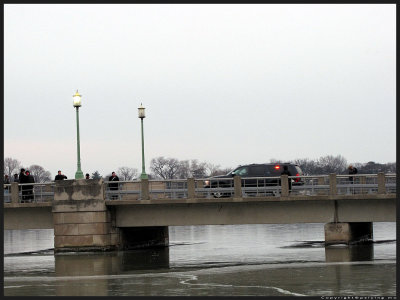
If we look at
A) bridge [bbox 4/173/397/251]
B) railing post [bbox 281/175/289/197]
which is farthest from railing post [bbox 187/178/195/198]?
railing post [bbox 281/175/289/197]

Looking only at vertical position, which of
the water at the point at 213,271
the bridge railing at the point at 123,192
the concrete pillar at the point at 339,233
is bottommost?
the water at the point at 213,271

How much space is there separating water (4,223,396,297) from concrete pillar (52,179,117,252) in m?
0.63

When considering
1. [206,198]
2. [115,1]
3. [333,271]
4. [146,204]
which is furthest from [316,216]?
[115,1]

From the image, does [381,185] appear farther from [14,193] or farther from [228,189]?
[14,193]

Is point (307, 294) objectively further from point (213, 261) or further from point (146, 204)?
point (146, 204)

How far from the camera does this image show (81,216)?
133ft

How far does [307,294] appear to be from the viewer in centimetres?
2370

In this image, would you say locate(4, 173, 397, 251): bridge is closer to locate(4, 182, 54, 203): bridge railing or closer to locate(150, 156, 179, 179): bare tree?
locate(4, 182, 54, 203): bridge railing

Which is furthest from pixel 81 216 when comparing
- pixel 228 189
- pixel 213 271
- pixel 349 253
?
pixel 349 253

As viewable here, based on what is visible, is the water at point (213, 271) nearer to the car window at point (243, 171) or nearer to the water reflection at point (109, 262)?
the water reflection at point (109, 262)

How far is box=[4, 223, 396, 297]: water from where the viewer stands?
25.5 m

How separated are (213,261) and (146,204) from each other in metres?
6.00

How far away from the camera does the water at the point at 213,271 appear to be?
2548 cm

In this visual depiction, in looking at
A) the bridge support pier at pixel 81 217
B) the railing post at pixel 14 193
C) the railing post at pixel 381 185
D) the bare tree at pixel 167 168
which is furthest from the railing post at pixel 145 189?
the bare tree at pixel 167 168
